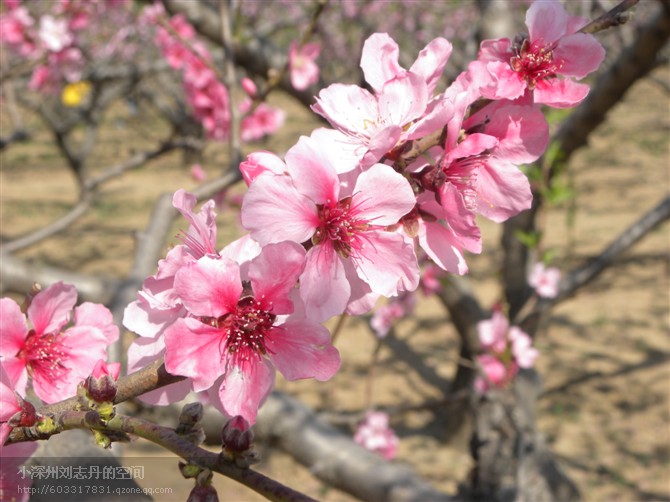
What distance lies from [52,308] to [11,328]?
6 cm

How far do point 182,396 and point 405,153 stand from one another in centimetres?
36

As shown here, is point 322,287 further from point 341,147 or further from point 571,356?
point 571,356

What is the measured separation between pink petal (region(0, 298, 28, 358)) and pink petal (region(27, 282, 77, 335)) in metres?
0.03

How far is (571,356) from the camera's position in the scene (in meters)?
5.49

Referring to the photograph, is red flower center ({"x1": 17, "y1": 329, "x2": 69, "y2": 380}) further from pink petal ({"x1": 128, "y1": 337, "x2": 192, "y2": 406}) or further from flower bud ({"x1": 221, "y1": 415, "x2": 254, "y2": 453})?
flower bud ({"x1": 221, "y1": 415, "x2": 254, "y2": 453})

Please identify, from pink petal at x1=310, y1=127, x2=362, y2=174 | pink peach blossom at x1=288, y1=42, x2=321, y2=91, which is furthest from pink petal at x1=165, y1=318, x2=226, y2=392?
pink peach blossom at x1=288, y1=42, x2=321, y2=91

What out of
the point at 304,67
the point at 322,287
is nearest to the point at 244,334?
the point at 322,287

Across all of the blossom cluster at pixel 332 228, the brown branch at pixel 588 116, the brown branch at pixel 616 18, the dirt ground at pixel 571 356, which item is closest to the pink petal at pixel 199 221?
the blossom cluster at pixel 332 228

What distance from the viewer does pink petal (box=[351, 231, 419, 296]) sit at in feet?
2.26

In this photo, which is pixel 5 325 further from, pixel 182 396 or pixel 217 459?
pixel 217 459

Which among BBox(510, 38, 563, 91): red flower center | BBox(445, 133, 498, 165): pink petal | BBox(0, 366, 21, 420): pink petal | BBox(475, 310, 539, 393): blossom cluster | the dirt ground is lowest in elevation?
the dirt ground

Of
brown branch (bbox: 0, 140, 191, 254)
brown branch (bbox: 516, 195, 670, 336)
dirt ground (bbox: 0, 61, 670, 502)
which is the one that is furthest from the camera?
dirt ground (bbox: 0, 61, 670, 502)

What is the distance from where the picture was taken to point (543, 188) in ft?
9.95

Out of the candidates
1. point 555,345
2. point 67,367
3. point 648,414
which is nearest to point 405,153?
point 67,367
